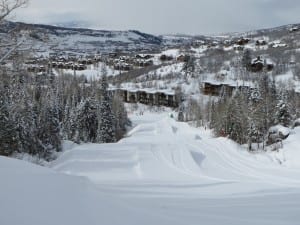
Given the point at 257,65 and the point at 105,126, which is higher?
the point at 257,65

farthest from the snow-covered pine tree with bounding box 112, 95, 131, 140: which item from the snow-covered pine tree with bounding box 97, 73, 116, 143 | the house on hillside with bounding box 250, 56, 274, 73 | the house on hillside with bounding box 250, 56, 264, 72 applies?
the house on hillside with bounding box 250, 56, 274, 73

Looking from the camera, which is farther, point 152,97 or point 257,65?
point 257,65

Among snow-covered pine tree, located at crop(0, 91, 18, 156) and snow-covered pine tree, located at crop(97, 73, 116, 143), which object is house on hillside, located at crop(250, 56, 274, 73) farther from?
snow-covered pine tree, located at crop(0, 91, 18, 156)

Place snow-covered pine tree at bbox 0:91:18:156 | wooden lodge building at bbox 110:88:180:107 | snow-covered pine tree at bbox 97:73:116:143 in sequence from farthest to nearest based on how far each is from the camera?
wooden lodge building at bbox 110:88:180:107 < snow-covered pine tree at bbox 97:73:116:143 < snow-covered pine tree at bbox 0:91:18:156

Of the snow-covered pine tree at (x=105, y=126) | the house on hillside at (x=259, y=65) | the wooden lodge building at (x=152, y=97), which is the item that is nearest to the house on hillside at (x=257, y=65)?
the house on hillside at (x=259, y=65)

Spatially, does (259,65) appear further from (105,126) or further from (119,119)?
(105,126)

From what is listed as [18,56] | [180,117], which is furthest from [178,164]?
[180,117]

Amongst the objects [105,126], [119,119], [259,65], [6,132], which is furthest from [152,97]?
A: [6,132]

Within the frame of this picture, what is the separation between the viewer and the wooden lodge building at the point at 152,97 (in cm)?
11675

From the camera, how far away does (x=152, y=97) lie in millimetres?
119750

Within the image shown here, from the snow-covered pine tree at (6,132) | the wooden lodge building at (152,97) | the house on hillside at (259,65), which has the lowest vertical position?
the wooden lodge building at (152,97)

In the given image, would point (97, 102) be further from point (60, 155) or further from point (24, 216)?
point (24, 216)

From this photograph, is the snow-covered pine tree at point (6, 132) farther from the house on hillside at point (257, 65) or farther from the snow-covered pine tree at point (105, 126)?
the house on hillside at point (257, 65)

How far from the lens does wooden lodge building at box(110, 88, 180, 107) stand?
117 meters
